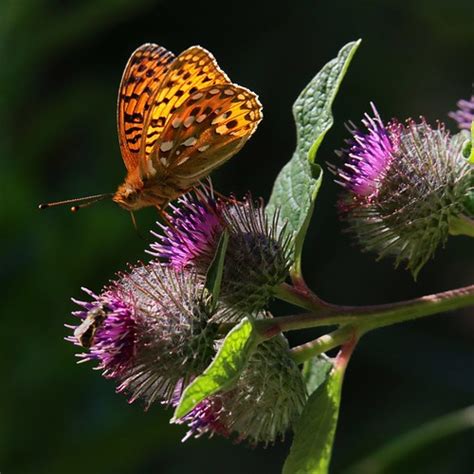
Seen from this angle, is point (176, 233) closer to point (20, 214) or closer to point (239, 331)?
point (239, 331)

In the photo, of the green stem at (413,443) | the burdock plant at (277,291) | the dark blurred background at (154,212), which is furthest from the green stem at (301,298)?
the dark blurred background at (154,212)

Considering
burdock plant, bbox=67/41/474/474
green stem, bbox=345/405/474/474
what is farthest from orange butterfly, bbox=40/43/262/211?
green stem, bbox=345/405/474/474

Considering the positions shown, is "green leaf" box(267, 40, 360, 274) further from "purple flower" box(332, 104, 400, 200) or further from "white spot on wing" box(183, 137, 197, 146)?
"white spot on wing" box(183, 137, 197, 146)

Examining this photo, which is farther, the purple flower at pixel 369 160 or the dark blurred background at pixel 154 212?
the dark blurred background at pixel 154 212

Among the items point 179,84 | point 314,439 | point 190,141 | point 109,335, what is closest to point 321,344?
point 314,439

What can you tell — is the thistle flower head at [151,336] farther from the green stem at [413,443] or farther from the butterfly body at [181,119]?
the green stem at [413,443]

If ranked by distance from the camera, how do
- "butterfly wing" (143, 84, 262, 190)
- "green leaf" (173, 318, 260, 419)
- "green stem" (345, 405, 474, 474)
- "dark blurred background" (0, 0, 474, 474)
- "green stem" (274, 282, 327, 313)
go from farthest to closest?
"dark blurred background" (0, 0, 474, 474) < "green stem" (345, 405, 474, 474) < "butterfly wing" (143, 84, 262, 190) < "green stem" (274, 282, 327, 313) < "green leaf" (173, 318, 260, 419)
